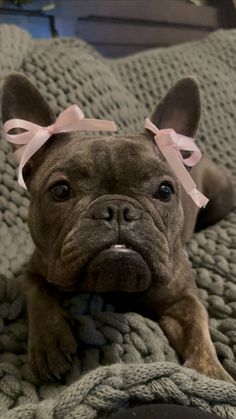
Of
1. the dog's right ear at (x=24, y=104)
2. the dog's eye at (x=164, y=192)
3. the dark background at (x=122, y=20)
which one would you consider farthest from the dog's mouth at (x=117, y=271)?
the dark background at (x=122, y=20)

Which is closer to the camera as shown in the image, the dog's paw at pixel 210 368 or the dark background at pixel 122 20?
the dog's paw at pixel 210 368

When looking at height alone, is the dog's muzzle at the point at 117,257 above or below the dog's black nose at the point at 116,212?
below

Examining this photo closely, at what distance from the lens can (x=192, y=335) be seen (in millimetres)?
1409

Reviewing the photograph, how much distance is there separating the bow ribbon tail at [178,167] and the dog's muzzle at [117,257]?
0.24 meters

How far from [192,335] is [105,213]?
425mm

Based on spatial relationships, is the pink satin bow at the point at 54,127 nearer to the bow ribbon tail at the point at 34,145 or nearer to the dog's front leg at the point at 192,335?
the bow ribbon tail at the point at 34,145

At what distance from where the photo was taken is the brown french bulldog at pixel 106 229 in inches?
47.1

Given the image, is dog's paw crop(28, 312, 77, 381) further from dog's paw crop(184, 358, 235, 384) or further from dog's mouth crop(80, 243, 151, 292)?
dog's paw crop(184, 358, 235, 384)

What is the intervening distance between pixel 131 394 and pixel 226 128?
1874mm

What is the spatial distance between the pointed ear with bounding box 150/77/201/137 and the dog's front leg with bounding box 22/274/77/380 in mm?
623

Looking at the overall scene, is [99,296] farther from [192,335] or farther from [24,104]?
[24,104]

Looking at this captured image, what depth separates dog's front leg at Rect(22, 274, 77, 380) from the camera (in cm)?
122

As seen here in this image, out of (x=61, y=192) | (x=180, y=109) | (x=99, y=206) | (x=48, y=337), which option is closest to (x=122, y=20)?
(x=180, y=109)

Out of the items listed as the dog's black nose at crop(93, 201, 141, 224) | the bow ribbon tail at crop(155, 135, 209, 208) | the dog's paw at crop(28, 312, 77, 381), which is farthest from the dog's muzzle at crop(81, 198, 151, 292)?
the bow ribbon tail at crop(155, 135, 209, 208)
